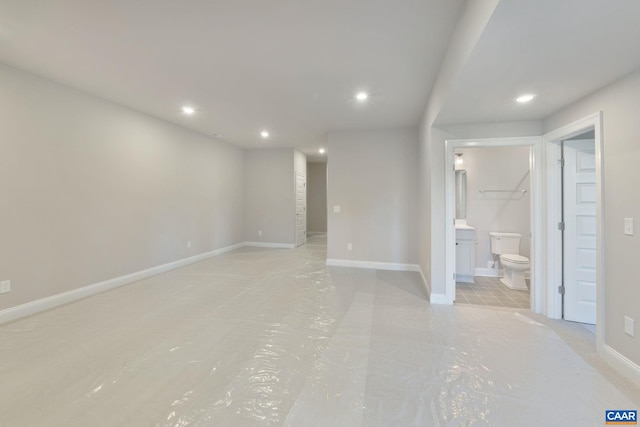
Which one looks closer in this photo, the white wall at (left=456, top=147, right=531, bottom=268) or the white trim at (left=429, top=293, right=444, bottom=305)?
the white trim at (left=429, top=293, right=444, bottom=305)

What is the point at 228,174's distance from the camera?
626 centimetres

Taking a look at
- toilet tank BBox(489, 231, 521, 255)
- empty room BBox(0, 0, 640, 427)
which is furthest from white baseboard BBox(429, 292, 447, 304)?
toilet tank BBox(489, 231, 521, 255)

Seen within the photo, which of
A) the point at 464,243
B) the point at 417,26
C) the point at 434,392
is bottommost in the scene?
the point at 434,392

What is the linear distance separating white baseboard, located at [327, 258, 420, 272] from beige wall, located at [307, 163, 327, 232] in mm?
4750

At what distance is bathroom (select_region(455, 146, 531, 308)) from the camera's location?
13.5 feet

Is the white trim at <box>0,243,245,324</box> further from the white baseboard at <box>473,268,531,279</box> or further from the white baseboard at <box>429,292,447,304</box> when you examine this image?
the white baseboard at <box>473,268,531,279</box>

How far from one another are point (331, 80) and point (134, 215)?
3.58 meters

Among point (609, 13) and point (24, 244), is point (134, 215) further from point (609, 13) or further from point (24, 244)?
point (609, 13)

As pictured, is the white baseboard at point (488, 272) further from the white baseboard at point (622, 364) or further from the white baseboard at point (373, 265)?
the white baseboard at point (622, 364)

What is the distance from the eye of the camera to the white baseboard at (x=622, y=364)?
179 cm

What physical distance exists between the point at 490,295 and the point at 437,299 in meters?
0.93

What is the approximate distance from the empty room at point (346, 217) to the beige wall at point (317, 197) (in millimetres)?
4847

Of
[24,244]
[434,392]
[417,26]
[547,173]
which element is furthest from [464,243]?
[24,244]

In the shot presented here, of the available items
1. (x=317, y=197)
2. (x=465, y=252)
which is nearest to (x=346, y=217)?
(x=465, y=252)
